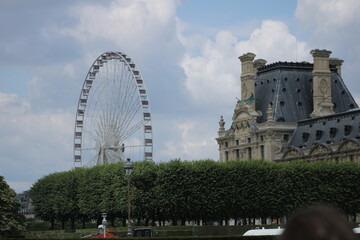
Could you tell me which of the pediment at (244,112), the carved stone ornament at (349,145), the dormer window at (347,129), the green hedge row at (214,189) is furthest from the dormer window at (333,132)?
the green hedge row at (214,189)

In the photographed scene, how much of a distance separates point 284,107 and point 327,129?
55.7ft

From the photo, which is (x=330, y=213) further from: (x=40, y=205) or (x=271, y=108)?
(x=271, y=108)

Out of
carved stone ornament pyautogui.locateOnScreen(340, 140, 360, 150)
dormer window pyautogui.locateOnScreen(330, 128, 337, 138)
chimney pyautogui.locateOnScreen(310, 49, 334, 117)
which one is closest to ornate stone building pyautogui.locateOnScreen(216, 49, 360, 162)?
chimney pyautogui.locateOnScreen(310, 49, 334, 117)

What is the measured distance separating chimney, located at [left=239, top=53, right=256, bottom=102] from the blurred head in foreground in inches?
4984

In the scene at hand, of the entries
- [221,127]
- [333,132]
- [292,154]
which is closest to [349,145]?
[333,132]

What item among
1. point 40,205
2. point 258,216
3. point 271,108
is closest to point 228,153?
point 271,108

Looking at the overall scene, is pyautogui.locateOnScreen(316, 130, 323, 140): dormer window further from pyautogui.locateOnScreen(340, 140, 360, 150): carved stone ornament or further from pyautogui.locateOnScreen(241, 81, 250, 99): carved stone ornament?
pyautogui.locateOnScreen(241, 81, 250, 99): carved stone ornament

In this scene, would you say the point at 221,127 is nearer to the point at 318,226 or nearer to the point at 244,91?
the point at 244,91

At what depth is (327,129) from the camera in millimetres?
109375

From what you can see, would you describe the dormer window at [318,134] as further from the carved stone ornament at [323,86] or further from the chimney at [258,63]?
the chimney at [258,63]

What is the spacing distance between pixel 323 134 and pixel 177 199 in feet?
122

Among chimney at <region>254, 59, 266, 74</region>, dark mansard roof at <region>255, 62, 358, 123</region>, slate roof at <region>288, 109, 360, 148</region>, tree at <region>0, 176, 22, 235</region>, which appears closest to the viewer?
tree at <region>0, 176, 22, 235</region>

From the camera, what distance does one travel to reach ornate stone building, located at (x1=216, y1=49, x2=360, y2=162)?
117m

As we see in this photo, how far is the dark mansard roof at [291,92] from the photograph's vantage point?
413 ft
